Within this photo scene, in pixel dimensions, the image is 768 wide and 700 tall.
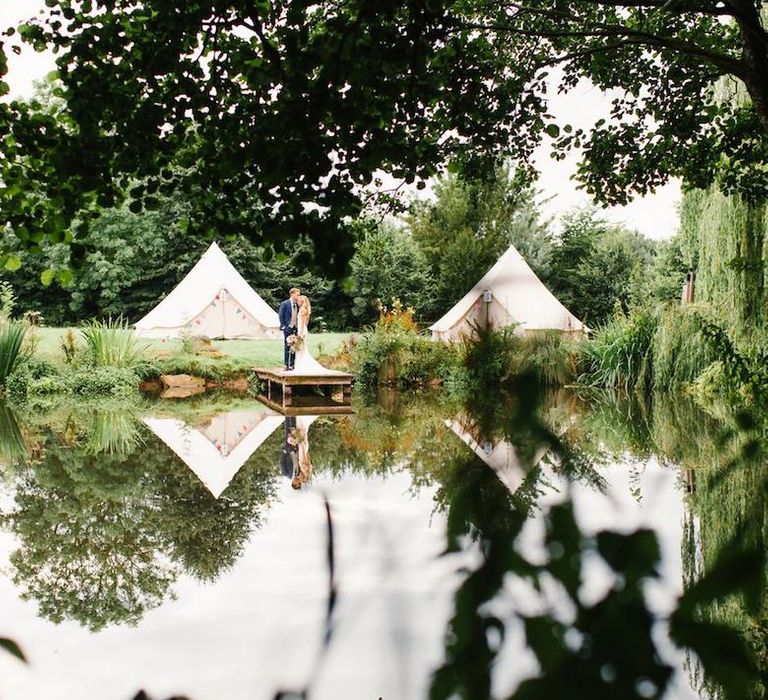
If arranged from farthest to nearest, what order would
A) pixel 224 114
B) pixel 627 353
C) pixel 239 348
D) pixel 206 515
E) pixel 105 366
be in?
1. pixel 239 348
2. pixel 105 366
3. pixel 627 353
4. pixel 206 515
5. pixel 224 114

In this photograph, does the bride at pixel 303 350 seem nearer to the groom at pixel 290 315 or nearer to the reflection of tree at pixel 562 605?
the groom at pixel 290 315

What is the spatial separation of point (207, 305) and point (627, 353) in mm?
12408

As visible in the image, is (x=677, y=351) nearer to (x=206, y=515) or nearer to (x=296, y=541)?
(x=206, y=515)

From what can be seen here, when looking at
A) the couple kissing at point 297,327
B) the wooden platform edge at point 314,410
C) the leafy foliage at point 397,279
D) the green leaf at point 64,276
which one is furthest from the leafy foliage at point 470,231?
the green leaf at point 64,276

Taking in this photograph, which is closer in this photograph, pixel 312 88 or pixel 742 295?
pixel 312 88

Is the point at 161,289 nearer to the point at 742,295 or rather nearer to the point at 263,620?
the point at 742,295

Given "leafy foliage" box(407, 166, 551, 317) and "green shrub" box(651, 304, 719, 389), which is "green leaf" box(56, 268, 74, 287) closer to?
"green shrub" box(651, 304, 719, 389)

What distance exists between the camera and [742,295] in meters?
11.2

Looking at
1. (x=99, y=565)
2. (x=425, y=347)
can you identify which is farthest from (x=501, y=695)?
(x=425, y=347)

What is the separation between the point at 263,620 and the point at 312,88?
219 centimetres

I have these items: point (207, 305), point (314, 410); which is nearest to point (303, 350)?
point (314, 410)

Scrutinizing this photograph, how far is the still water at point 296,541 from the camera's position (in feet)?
2.16

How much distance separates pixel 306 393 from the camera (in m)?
16.6

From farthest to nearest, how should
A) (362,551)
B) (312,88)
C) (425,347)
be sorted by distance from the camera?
(425,347) < (312,88) < (362,551)
